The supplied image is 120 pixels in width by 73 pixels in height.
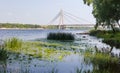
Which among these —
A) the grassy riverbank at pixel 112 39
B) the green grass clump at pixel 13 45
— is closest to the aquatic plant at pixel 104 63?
the green grass clump at pixel 13 45

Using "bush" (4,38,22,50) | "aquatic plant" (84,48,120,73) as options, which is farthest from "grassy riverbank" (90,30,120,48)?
"aquatic plant" (84,48,120,73)

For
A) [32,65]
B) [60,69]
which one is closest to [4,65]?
[32,65]

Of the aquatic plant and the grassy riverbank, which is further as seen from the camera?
the grassy riverbank

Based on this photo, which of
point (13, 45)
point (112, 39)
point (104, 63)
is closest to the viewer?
point (104, 63)

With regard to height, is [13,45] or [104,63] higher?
[13,45]

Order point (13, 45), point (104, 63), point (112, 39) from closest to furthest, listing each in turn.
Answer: point (104, 63)
point (13, 45)
point (112, 39)

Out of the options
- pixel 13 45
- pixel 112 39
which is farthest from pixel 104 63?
pixel 112 39

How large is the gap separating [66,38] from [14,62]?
31433mm

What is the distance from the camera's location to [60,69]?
1728 cm

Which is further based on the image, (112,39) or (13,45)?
(112,39)

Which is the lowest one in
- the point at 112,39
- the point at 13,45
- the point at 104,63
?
the point at 112,39

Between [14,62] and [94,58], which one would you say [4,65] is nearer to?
[14,62]

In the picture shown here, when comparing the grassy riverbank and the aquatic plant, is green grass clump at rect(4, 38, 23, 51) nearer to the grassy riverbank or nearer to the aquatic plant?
the aquatic plant

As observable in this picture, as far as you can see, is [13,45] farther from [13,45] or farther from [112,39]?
[112,39]
